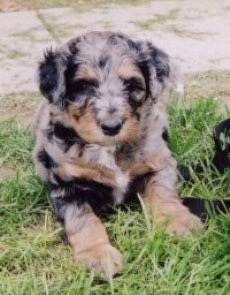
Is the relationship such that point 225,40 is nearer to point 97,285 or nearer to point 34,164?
point 34,164

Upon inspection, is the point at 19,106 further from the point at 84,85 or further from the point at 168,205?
the point at 168,205

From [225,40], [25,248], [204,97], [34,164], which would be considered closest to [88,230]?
[25,248]

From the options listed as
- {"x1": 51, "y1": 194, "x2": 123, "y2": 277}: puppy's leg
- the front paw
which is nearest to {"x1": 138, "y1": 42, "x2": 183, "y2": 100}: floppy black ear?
{"x1": 51, "y1": 194, "x2": 123, "y2": 277}: puppy's leg

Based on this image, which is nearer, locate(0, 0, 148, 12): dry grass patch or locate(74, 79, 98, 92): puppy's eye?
locate(74, 79, 98, 92): puppy's eye

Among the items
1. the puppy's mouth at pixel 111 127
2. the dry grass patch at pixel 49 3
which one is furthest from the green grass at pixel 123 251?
the dry grass patch at pixel 49 3

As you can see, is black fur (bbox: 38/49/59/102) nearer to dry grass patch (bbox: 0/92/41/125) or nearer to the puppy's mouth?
the puppy's mouth

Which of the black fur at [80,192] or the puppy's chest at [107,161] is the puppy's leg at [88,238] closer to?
the black fur at [80,192]
